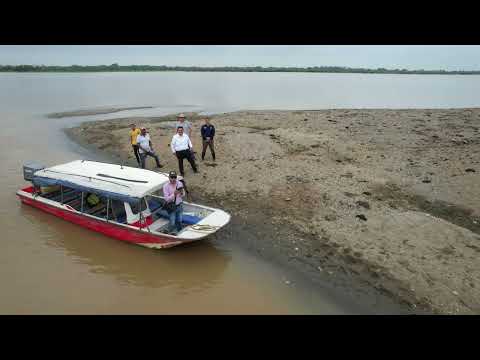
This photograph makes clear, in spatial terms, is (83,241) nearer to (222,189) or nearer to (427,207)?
(222,189)

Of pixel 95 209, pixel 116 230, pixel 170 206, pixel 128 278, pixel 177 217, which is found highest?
pixel 170 206

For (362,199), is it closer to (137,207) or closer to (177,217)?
(177,217)

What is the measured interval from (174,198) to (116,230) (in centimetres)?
235

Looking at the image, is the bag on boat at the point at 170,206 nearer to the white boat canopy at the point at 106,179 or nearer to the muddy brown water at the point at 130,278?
the white boat canopy at the point at 106,179

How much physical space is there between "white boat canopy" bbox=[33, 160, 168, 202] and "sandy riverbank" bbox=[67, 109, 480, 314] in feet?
11.3

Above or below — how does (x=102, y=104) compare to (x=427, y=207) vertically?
above

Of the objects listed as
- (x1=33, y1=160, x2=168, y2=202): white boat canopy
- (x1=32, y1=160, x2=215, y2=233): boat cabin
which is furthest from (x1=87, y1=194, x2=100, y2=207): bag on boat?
(x1=33, y1=160, x2=168, y2=202): white boat canopy

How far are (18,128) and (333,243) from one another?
30.8 m

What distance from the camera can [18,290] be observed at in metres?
9.34

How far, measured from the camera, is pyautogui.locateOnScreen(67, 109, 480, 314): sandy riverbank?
9.41m

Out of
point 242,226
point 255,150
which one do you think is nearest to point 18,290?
point 242,226

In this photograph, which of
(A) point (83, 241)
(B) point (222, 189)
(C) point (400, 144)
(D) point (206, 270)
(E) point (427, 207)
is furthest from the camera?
(C) point (400, 144)

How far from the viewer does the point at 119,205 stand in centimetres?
1187

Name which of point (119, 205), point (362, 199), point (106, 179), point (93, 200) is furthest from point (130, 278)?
point (362, 199)
